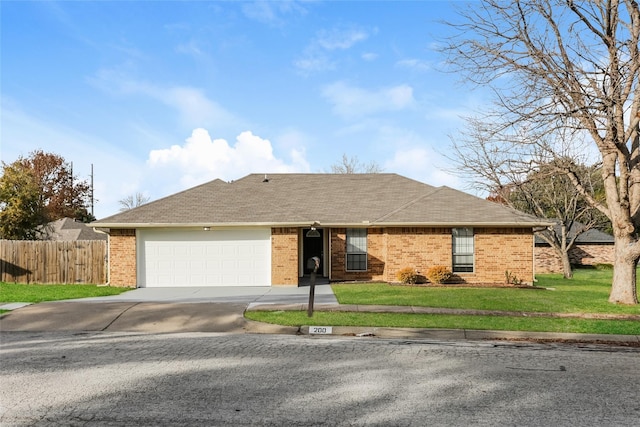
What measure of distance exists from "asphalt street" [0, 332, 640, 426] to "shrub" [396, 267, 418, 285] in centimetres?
1052

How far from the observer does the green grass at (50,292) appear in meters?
14.8

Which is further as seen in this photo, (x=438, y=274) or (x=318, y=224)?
(x=318, y=224)

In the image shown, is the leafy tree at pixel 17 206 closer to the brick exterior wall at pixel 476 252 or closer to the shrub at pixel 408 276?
the brick exterior wall at pixel 476 252

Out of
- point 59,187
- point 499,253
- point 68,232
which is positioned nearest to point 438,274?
A: point 499,253

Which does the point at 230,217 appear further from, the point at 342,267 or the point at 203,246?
the point at 342,267

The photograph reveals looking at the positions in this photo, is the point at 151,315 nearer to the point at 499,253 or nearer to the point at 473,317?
the point at 473,317

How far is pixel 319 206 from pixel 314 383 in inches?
651

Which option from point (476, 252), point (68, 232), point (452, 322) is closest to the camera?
point (452, 322)

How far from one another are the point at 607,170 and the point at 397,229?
802cm

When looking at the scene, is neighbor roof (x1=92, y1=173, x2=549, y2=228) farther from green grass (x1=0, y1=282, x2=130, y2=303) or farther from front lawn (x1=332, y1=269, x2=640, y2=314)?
front lawn (x1=332, y1=269, x2=640, y2=314)

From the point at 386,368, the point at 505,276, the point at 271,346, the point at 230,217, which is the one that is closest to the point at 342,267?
the point at 230,217

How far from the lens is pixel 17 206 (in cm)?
3328

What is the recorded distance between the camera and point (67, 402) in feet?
18.0

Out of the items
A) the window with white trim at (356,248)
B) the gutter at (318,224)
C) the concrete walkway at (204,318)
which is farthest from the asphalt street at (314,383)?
the window with white trim at (356,248)
